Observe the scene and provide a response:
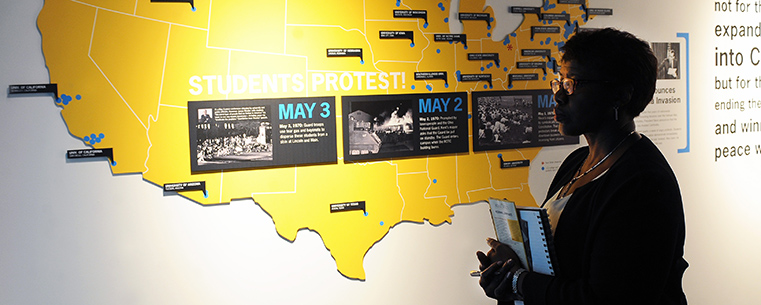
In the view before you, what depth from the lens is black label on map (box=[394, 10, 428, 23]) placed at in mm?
2914

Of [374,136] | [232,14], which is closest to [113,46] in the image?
[232,14]

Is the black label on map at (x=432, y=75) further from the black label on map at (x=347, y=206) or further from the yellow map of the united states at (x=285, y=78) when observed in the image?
the black label on map at (x=347, y=206)

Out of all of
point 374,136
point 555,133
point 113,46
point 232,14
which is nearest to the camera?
point 113,46

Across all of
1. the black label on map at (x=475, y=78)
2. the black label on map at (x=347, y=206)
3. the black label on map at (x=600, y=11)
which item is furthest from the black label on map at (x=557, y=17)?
the black label on map at (x=347, y=206)

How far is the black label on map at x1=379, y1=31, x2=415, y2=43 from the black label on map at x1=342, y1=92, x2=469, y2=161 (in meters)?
0.29

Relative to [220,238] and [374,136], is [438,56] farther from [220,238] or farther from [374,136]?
[220,238]

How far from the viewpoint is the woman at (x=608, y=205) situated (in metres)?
1.40

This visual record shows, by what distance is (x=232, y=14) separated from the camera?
265 cm

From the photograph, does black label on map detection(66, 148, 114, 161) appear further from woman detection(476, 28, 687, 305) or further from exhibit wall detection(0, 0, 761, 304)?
woman detection(476, 28, 687, 305)

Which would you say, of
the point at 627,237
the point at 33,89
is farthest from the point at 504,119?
the point at 33,89

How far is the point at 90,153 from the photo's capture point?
2477 millimetres

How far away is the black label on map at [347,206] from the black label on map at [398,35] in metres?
0.83

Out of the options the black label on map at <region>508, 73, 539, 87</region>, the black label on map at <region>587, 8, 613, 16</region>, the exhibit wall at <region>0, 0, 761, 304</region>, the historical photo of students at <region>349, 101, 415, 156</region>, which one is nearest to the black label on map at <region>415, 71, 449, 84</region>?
the exhibit wall at <region>0, 0, 761, 304</region>

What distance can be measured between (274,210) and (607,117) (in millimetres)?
1629
